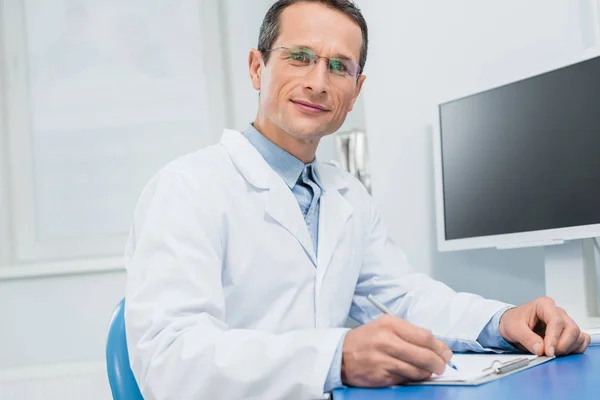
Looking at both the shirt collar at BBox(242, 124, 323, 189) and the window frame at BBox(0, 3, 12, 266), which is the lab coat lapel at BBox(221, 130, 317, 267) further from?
the window frame at BBox(0, 3, 12, 266)

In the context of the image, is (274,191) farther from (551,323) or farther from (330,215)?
(551,323)

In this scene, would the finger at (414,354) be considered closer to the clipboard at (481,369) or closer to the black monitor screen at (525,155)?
the clipboard at (481,369)

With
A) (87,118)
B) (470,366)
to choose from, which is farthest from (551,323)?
(87,118)

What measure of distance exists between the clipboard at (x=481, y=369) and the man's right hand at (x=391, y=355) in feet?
0.07

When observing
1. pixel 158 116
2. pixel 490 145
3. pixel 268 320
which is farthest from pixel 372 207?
pixel 158 116

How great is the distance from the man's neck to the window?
1475 millimetres

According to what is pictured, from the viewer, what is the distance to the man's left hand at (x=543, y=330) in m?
1.05

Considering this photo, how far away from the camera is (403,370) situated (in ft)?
2.69

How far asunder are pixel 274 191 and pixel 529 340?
0.50m

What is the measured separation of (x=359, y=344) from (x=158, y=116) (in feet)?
7.24

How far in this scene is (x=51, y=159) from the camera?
284 centimetres

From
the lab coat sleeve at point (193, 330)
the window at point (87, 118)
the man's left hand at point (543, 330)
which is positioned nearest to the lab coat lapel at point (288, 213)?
the lab coat sleeve at point (193, 330)

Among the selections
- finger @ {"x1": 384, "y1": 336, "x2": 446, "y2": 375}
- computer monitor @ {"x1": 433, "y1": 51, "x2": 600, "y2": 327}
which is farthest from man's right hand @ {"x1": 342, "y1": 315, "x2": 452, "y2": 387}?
computer monitor @ {"x1": 433, "y1": 51, "x2": 600, "y2": 327}

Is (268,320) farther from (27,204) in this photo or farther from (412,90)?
(27,204)
